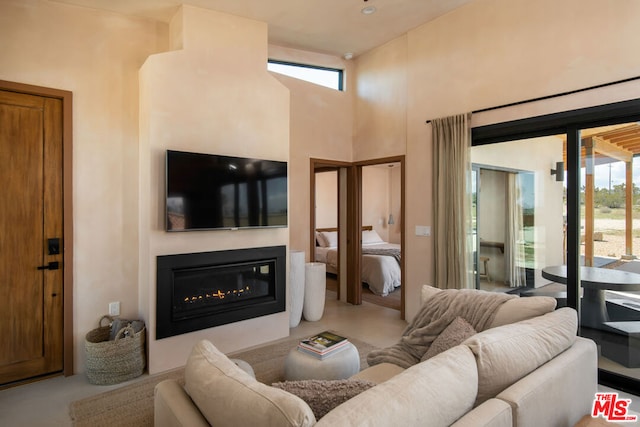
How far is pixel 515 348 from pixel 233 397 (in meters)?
1.17

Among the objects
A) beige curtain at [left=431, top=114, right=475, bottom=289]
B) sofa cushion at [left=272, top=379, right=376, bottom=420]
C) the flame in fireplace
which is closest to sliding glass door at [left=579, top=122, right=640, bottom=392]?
beige curtain at [left=431, top=114, right=475, bottom=289]

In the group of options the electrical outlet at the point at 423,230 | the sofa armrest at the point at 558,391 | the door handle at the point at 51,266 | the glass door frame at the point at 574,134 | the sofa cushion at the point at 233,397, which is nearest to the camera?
the sofa cushion at the point at 233,397

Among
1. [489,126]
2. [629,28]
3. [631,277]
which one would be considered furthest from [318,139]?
[631,277]

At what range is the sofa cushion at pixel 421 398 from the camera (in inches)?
38.3

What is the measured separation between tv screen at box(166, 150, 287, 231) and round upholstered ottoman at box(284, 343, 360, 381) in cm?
148

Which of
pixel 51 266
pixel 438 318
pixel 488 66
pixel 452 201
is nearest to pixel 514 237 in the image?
pixel 452 201

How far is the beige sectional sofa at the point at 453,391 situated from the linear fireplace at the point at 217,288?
5.92 ft

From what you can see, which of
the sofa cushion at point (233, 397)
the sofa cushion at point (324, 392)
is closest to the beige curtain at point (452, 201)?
the sofa cushion at point (324, 392)

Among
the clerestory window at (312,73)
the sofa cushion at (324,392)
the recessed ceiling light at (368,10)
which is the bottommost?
the sofa cushion at (324,392)

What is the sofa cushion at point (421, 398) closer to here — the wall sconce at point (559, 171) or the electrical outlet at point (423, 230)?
the wall sconce at point (559, 171)

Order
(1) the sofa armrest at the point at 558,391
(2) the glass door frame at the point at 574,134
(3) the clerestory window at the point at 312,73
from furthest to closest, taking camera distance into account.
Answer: (3) the clerestory window at the point at 312,73
(2) the glass door frame at the point at 574,134
(1) the sofa armrest at the point at 558,391

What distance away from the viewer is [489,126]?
363cm

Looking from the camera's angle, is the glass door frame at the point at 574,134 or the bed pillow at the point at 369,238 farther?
the bed pillow at the point at 369,238

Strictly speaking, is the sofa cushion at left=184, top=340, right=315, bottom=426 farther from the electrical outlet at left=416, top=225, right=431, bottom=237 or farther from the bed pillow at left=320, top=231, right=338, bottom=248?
the bed pillow at left=320, top=231, right=338, bottom=248
